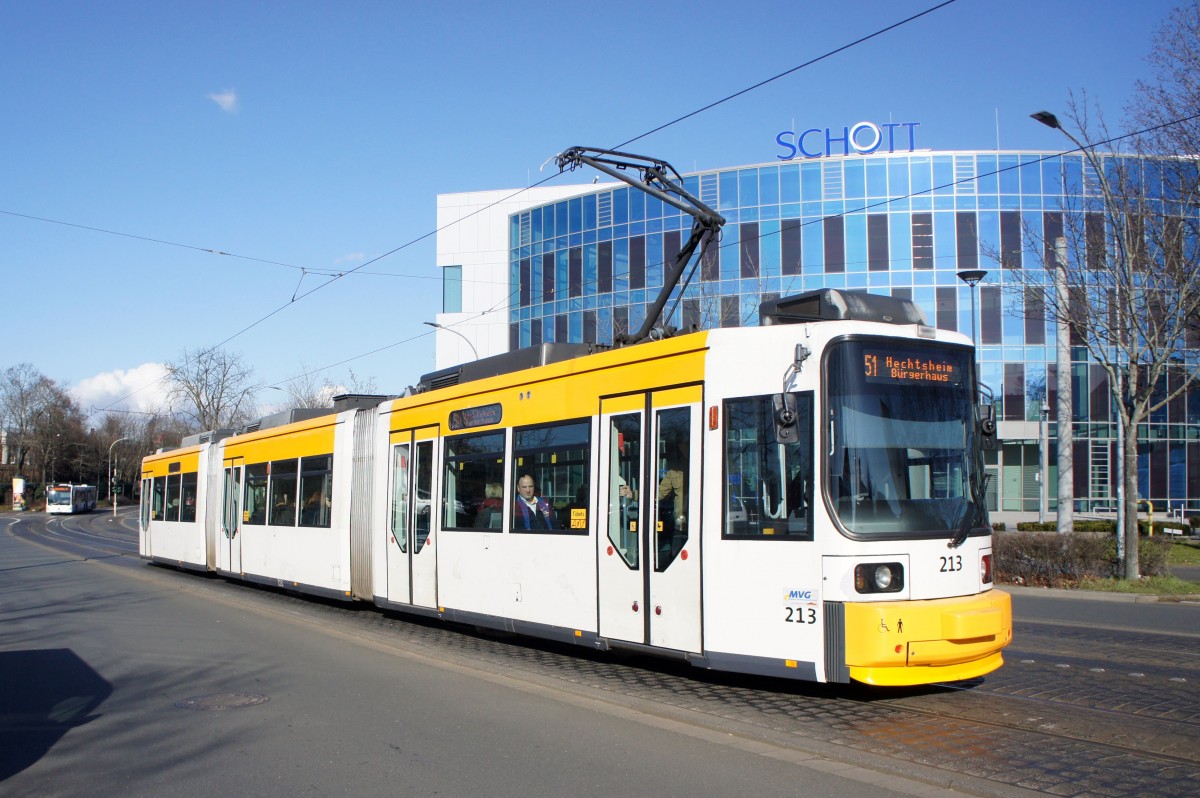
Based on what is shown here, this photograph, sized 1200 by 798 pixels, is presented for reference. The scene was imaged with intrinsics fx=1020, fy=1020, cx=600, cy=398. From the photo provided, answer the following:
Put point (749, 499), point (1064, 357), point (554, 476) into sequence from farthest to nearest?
1. point (1064, 357)
2. point (554, 476)
3. point (749, 499)

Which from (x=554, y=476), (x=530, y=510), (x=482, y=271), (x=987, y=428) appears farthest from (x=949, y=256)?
(x=987, y=428)

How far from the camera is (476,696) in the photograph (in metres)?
9.16

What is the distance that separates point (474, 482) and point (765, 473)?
5.09 metres

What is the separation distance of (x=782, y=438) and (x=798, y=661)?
5.89 ft

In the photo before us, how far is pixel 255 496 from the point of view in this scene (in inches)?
795

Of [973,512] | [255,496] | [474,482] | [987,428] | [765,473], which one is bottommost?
[255,496]

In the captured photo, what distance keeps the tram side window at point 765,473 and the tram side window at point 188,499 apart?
1846cm

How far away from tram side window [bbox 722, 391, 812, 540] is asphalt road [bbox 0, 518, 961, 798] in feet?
5.69

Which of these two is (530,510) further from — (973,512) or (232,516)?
(232,516)

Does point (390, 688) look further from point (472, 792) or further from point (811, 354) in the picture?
point (811, 354)

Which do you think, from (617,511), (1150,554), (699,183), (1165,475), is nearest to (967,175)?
(699,183)

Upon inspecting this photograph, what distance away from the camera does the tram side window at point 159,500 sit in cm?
2641

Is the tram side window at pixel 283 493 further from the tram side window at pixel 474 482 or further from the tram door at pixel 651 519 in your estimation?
the tram door at pixel 651 519

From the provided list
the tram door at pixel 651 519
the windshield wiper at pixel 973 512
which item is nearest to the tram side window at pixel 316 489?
the tram door at pixel 651 519
